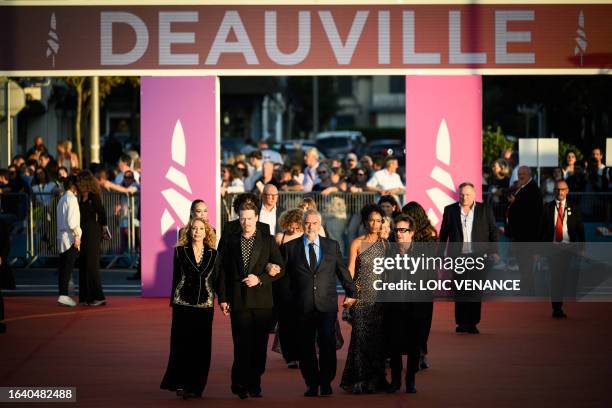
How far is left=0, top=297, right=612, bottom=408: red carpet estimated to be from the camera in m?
11.7

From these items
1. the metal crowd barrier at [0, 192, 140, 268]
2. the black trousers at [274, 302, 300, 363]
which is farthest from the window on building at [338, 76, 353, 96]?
the black trousers at [274, 302, 300, 363]

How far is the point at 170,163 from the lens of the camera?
19547mm

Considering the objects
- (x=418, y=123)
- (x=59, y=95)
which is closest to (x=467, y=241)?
(x=418, y=123)

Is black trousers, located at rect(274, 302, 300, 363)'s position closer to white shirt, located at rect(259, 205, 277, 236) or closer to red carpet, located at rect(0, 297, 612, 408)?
red carpet, located at rect(0, 297, 612, 408)

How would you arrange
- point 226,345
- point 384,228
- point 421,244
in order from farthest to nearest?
point 226,345 < point 421,244 < point 384,228

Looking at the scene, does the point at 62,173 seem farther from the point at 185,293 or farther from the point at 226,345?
the point at 185,293

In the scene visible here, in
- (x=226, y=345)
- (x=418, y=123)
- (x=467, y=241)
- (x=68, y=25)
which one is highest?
(x=68, y=25)

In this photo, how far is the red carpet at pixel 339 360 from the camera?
11703 millimetres

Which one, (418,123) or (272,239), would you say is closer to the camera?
(272,239)

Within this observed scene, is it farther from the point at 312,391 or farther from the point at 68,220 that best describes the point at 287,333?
the point at 68,220

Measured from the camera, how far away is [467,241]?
1578cm

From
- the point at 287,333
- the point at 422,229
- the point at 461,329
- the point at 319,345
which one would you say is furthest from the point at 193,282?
the point at 461,329

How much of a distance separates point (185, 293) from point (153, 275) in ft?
26.2

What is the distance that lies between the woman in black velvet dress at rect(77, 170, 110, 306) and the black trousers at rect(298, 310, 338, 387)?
7222mm
